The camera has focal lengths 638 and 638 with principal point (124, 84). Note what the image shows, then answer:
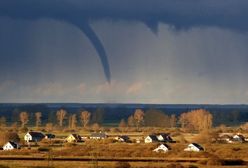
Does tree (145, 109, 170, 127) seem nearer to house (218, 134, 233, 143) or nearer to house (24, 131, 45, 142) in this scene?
house (218, 134, 233, 143)

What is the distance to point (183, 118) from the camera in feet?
411

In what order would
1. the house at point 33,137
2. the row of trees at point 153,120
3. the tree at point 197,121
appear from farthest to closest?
the row of trees at point 153,120 → the tree at point 197,121 → the house at point 33,137

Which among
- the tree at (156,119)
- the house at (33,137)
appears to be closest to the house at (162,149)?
the house at (33,137)

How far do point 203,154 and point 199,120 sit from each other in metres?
54.6

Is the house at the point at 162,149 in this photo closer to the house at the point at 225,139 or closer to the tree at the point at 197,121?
the house at the point at 225,139

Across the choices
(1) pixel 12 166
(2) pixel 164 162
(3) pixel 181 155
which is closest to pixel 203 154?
(3) pixel 181 155

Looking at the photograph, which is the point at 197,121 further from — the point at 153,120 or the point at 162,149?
the point at 162,149

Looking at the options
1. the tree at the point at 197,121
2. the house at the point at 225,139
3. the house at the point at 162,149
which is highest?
the tree at the point at 197,121

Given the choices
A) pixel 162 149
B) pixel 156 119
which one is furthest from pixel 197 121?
pixel 162 149

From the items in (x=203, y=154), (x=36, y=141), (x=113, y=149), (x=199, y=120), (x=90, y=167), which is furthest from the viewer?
(x=199, y=120)

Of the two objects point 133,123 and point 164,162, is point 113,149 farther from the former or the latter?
point 133,123

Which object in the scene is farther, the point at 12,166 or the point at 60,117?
the point at 60,117

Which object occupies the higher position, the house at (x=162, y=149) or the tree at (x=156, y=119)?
the tree at (x=156, y=119)

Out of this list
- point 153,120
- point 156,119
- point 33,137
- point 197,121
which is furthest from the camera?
point 156,119
